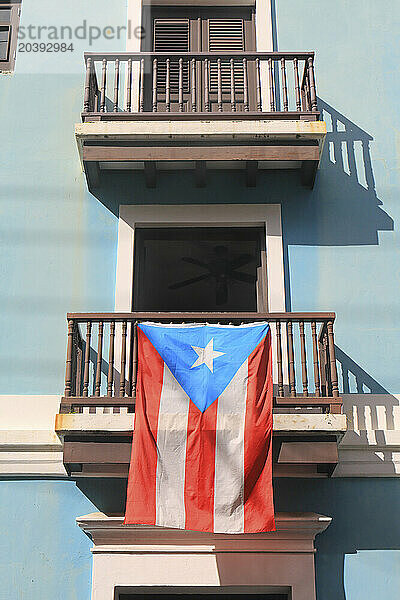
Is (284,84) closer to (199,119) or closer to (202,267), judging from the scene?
(199,119)

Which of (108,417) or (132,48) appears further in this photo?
(132,48)

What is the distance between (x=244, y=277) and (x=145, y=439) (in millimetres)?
3137

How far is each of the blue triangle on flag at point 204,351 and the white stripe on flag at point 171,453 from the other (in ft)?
0.39

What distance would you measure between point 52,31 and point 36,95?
1030 millimetres

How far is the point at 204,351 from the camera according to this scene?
802 cm

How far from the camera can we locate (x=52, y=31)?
10.6 meters

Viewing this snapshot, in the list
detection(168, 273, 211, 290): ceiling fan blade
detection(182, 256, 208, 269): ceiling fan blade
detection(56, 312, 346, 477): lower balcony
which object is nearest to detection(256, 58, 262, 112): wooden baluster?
detection(182, 256, 208, 269): ceiling fan blade

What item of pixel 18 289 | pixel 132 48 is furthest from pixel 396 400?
pixel 132 48

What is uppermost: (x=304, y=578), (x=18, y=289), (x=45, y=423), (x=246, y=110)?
(x=246, y=110)

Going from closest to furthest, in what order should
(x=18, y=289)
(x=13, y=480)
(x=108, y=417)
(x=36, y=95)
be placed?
(x=108, y=417) → (x=13, y=480) → (x=18, y=289) → (x=36, y=95)

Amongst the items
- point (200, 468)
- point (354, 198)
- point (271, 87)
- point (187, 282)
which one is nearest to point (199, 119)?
point (271, 87)

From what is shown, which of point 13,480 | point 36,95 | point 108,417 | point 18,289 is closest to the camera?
point 108,417

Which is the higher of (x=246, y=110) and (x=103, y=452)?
(x=246, y=110)

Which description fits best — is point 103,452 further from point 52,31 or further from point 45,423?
point 52,31
